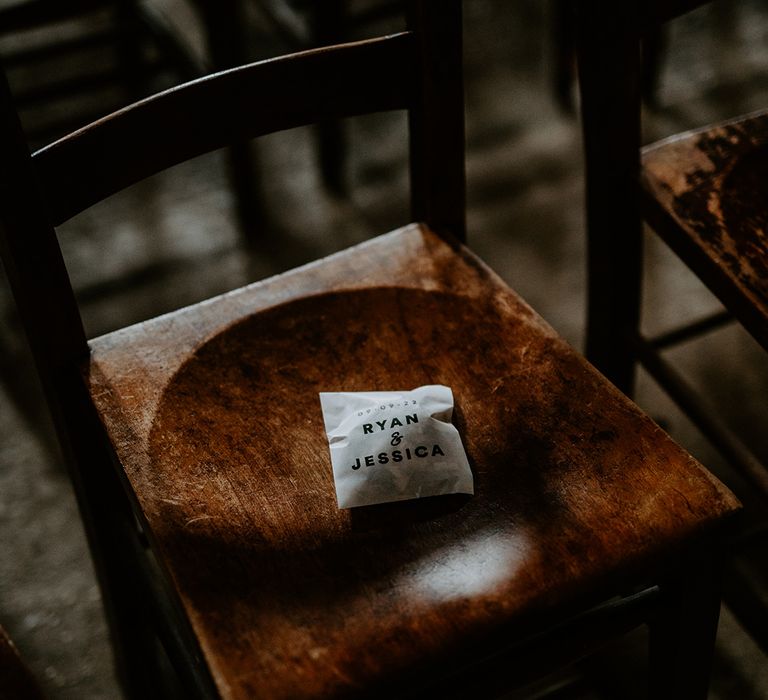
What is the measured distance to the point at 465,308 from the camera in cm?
110

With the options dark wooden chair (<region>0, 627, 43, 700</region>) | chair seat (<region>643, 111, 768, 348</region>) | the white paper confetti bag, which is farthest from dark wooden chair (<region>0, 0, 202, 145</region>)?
A: dark wooden chair (<region>0, 627, 43, 700</region>)

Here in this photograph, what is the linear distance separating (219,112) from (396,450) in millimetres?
387

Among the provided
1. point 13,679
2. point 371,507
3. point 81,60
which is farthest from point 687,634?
point 81,60

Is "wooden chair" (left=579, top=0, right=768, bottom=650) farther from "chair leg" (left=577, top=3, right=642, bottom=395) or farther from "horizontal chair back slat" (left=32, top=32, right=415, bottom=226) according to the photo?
"horizontal chair back slat" (left=32, top=32, right=415, bottom=226)

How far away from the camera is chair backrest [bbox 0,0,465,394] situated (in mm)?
942

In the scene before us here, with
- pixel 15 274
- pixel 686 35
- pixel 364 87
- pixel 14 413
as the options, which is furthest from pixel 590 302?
pixel 686 35

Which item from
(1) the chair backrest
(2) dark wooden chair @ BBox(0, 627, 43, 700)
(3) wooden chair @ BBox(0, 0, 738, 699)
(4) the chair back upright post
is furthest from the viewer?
(4) the chair back upright post

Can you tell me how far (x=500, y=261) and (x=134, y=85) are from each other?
94cm

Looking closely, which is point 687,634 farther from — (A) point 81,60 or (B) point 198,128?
(A) point 81,60

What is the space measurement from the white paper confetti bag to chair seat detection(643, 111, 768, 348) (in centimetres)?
35

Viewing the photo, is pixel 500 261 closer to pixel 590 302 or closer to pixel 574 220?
pixel 574 220

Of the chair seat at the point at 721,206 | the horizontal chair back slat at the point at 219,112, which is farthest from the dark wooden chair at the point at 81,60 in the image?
the chair seat at the point at 721,206

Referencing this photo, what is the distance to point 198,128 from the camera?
1.02 m

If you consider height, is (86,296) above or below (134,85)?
below
